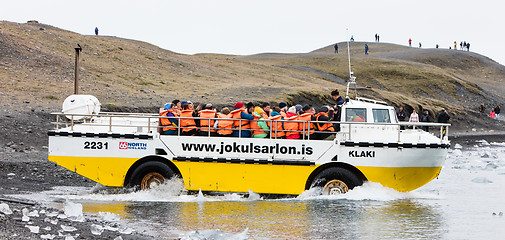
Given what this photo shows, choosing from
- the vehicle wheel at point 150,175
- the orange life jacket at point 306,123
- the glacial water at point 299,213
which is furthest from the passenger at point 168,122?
the orange life jacket at point 306,123

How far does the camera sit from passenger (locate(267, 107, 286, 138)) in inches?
476

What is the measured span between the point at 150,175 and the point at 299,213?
292cm

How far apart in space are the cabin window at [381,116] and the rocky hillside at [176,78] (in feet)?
25.6

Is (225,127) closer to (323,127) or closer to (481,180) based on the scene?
(323,127)

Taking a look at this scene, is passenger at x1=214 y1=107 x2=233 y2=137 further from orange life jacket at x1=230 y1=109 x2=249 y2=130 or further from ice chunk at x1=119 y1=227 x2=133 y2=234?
ice chunk at x1=119 y1=227 x2=133 y2=234

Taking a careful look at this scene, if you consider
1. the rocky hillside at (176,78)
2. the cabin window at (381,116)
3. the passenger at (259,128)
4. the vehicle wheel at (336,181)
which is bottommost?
the vehicle wheel at (336,181)

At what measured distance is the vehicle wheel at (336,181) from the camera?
1201cm

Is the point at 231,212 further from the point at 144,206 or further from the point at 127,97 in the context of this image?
the point at 127,97

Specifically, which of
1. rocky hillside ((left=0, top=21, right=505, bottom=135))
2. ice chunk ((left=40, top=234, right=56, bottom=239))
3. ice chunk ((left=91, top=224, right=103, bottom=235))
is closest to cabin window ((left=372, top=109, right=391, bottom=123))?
ice chunk ((left=91, top=224, right=103, bottom=235))

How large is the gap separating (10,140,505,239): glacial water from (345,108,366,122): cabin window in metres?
1.32

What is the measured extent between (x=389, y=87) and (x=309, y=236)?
53.0 meters

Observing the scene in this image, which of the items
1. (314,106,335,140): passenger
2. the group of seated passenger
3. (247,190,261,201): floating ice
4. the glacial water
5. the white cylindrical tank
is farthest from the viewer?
the white cylindrical tank

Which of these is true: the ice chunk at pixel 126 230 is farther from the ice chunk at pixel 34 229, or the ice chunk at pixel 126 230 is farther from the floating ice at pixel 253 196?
the floating ice at pixel 253 196

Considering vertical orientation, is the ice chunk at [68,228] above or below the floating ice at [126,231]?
above
